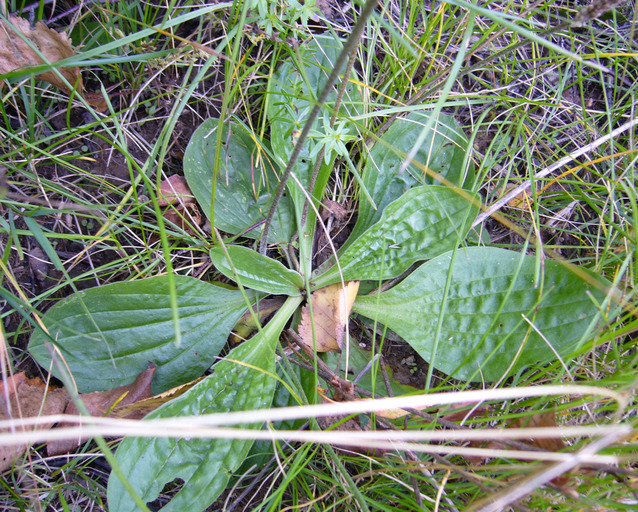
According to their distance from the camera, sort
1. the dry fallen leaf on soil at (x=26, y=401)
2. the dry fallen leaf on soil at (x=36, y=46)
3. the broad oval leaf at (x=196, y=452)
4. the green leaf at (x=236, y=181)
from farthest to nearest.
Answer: the green leaf at (x=236, y=181) → the dry fallen leaf on soil at (x=36, y=46) → the dry fallen leaf on soil at (x=26, y=401) → the broad oval leaf at (x=196, y=452)

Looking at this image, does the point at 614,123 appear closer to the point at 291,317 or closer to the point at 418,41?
the point at 418,41

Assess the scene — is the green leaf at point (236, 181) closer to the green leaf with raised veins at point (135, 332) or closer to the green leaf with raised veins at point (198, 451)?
A: the green leaf with raised veins at point (135, 332)

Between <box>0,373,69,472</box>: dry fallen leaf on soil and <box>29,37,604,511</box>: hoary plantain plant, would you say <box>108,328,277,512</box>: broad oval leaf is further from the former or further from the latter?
<box>0,373,69,472</box>: dry fallen leaf on soil

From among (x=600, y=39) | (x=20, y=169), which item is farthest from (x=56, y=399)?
(x=600, y=39)

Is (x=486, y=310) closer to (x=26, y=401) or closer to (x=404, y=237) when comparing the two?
(x=404, y=237)

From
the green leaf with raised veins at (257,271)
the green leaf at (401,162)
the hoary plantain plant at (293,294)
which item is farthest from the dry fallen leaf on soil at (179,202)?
the green leaf at (401,162)

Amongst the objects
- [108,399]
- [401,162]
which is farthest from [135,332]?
[401,162]
